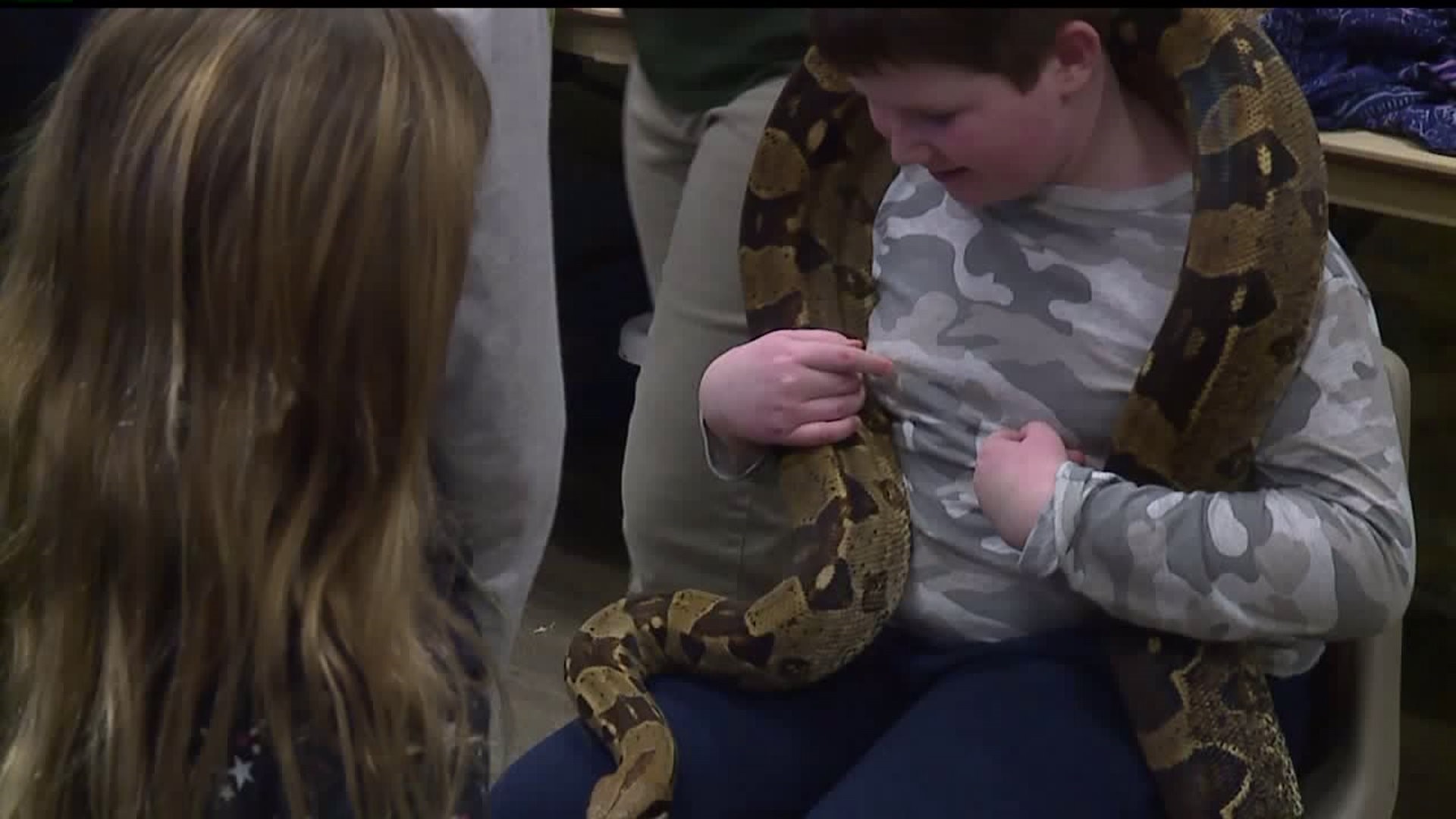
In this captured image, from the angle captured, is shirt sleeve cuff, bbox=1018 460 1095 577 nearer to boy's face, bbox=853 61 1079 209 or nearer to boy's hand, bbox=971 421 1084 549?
boy's hand, bbox=971 421 1084 549

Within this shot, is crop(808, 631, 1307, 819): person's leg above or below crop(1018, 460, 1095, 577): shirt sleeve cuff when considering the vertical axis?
below

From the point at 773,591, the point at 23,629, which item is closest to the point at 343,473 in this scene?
the point at 23,629

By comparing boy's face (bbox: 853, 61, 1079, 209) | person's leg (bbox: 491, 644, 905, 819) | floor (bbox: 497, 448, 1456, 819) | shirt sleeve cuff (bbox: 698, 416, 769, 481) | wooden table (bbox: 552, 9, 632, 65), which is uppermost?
boy's face (bbox: 853, 61, 1079, 209)

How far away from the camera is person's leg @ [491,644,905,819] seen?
1.23 metres

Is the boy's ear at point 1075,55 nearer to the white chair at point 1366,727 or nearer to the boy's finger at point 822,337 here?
the boy's finger at point 822,337

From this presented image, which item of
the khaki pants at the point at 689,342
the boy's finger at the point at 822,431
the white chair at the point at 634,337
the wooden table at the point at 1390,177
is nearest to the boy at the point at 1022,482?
the boy's finger at the point at 822,431

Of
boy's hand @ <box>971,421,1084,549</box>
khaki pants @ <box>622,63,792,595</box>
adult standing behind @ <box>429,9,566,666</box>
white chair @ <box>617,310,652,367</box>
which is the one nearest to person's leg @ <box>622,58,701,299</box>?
khaki pants @ <box>622,63,792,595</box>

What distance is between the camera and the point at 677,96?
1397 mm

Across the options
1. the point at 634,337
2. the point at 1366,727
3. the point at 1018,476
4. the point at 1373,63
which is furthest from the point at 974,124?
the point at 1373,63

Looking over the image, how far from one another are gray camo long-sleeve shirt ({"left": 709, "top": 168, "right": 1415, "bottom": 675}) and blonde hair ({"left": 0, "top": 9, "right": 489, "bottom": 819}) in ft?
1.36

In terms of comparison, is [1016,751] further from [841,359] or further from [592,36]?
[592,36]

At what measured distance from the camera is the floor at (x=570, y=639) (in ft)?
6.16

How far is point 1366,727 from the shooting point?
1235 mm

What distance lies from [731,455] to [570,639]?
0.74m
